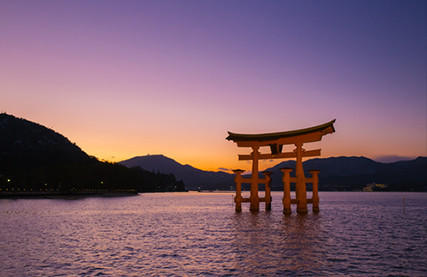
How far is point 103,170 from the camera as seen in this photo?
150125 mm

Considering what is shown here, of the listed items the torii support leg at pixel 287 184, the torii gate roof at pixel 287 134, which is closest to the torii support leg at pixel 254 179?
the torii gate roof at pixel 287 134

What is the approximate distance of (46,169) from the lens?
137 metres

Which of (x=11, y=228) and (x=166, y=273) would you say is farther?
(x=11, y=228)

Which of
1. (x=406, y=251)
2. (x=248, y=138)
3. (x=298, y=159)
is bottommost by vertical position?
(x=406, y=251)

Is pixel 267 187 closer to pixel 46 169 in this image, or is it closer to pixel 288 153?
pixel 288 153

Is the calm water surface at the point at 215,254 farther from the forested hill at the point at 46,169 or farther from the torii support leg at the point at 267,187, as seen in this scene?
the forested hill at the point at 46,169

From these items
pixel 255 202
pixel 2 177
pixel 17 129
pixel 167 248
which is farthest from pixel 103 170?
pixel 167 248

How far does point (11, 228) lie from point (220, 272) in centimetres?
2325

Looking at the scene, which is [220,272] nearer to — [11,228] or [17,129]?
[11,228]

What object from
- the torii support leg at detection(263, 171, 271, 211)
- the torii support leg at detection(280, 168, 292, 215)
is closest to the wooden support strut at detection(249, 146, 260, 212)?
the torii support leg at detection(263, 171, 271, 211)

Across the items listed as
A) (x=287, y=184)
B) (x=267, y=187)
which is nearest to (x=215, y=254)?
(x=287, y=184)

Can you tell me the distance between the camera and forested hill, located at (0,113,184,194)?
12056 centimetres

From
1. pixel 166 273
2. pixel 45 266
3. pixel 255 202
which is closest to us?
pixel 166 273

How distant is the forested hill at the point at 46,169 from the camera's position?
12056cm
